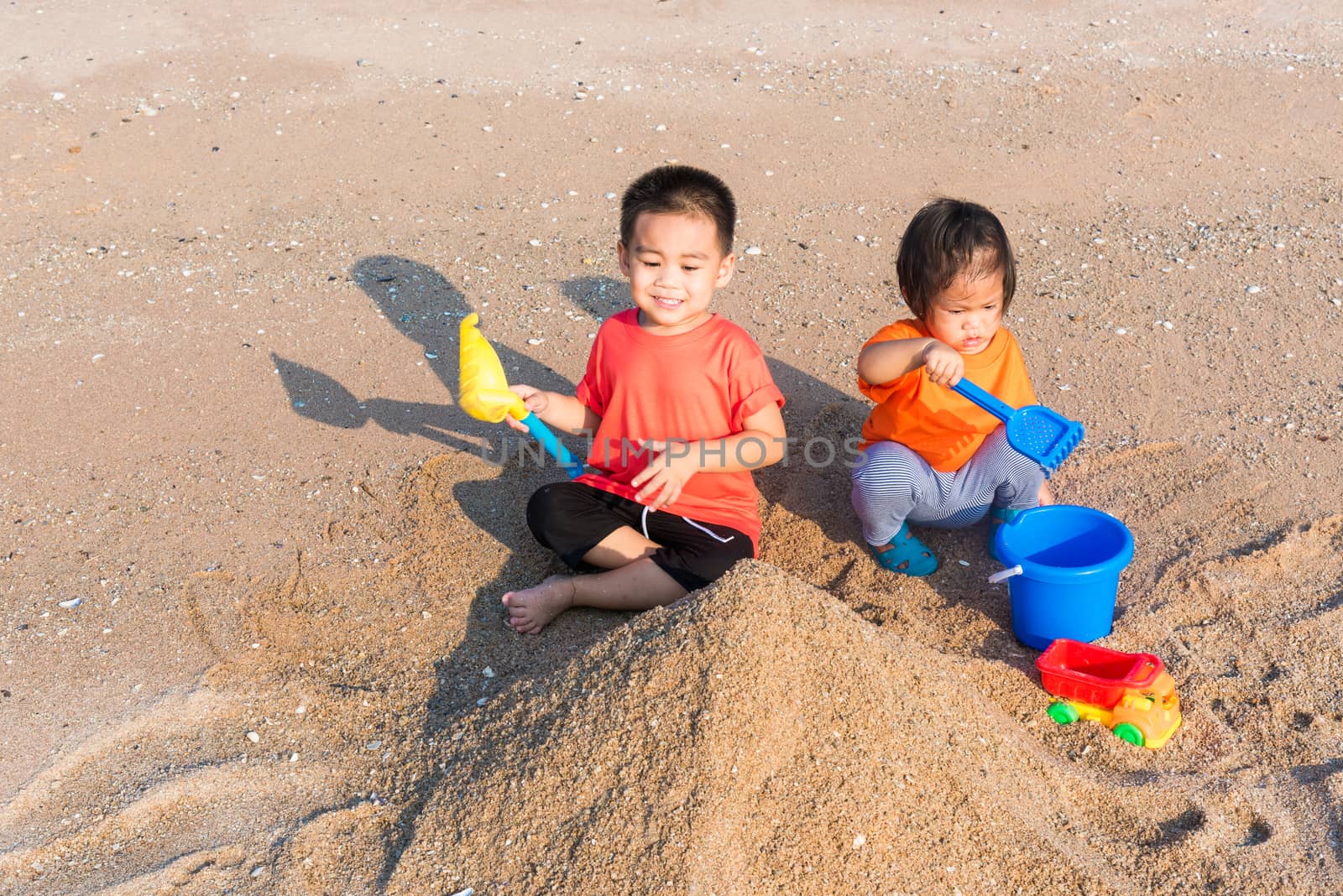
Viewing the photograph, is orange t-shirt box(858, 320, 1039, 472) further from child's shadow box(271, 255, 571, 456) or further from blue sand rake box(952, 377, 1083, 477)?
child's shadow box(271, 255, 571, 456)

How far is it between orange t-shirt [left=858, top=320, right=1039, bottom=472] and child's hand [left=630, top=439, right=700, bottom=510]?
1.74 feet

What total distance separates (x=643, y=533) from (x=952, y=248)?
1.05 metres

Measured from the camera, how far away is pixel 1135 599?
8.84ft

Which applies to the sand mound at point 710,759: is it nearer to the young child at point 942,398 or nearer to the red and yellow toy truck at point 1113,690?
the red and yellow toy truck at point 1113,690

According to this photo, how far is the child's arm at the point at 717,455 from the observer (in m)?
2.62

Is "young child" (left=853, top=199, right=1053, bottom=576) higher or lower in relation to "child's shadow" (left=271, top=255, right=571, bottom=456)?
higher

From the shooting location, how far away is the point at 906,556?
2.88 metres

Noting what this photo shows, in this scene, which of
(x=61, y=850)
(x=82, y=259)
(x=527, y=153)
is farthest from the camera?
(x=527, y=153)

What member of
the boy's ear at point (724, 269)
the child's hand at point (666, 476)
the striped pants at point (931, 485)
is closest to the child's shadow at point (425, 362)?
the child's hand at point (666, 476)

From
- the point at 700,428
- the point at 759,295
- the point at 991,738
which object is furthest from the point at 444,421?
the point at 991,738

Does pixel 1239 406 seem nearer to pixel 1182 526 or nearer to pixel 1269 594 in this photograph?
pixel 1182 526

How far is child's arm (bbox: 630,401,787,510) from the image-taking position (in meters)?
2.62

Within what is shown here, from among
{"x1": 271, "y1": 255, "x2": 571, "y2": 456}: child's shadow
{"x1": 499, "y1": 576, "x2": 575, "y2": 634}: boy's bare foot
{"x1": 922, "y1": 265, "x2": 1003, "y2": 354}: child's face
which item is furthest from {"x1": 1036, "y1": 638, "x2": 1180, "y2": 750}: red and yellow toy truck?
{"x1": 271, "y1": 255, "x2": 571, "y2": 456}: child's shadow

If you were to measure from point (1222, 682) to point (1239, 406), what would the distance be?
126 cm
